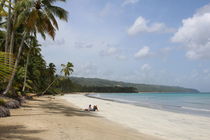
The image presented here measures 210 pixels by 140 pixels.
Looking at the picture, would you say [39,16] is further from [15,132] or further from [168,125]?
[168,125]

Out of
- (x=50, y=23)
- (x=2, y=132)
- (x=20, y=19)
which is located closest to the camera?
(x=2, y=132)

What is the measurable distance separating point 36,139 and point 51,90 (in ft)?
182

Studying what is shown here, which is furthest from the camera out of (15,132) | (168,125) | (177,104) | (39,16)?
(177,104)

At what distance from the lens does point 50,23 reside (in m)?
13.6

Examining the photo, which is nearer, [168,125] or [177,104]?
[168,125]

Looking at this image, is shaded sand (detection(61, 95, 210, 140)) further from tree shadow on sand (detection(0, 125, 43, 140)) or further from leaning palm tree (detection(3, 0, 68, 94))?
leaning palm tree (detection(3, 0, 68, 94))

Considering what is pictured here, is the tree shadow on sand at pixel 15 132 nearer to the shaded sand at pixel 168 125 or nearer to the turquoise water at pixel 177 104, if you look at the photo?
the shaded sand at pixel 168 125

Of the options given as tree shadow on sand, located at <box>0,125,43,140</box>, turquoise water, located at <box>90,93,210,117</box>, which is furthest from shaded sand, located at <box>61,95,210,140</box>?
turquoise water, located at <box>90,93,210,117</box>

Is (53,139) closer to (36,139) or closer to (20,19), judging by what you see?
(36,139)

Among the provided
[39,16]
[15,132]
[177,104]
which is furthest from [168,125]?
[177,104]

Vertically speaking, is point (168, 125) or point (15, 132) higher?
point (15, 132)

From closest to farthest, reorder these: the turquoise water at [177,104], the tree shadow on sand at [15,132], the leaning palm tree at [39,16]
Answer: the tree shadow on sand at [15,132]
the leaning palm tree at [39,16]
the turquoise water at [177,104]

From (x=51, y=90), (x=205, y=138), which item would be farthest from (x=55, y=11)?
(x=51, y=90)

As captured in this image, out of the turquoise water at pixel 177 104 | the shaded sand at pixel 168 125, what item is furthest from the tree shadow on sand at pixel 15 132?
the turquoise water at pixel 177 104
